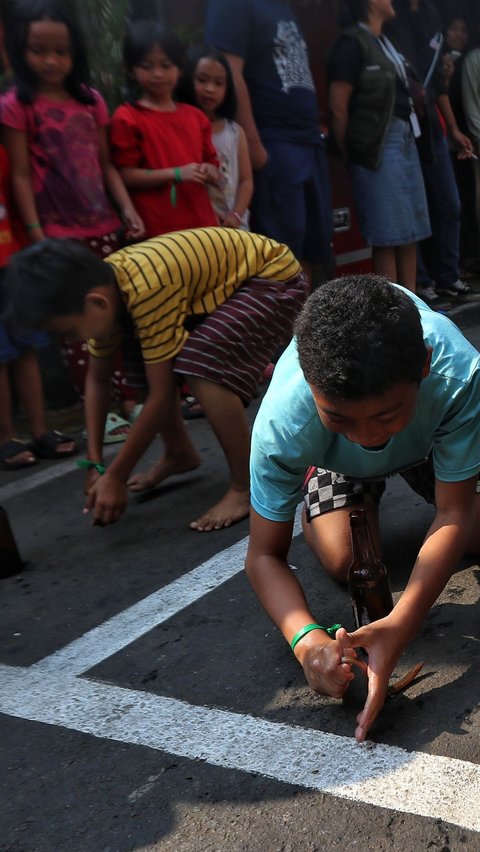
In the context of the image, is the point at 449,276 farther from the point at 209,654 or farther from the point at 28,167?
the point at 209,654

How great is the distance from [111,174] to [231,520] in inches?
78.7

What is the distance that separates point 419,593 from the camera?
2.21 metres

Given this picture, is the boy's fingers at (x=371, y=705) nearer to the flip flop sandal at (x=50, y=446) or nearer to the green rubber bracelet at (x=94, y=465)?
Answer: the green rubber bracelet at (x=94, y=465)

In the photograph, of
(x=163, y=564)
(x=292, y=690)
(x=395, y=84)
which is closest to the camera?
(x=292, y=690)

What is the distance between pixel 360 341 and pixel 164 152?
3129 millimetres

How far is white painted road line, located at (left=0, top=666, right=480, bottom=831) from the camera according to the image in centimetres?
200

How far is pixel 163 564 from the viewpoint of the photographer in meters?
3.34

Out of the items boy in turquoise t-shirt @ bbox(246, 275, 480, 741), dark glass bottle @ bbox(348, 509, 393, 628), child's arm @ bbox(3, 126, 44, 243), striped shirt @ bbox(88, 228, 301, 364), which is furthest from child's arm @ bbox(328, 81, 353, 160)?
dark glass bottle @ bbox(348, 509, 393, 628)

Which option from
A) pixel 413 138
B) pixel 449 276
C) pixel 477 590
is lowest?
pixel 449 276

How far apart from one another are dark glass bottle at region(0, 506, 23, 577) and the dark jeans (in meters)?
4.70

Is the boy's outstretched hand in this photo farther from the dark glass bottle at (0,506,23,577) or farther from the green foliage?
the green foliage

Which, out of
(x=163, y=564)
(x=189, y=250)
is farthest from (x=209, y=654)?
(x=189, y=250)

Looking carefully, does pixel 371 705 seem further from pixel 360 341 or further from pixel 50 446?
pixel 50 446

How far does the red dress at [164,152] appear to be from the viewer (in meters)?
4.82
